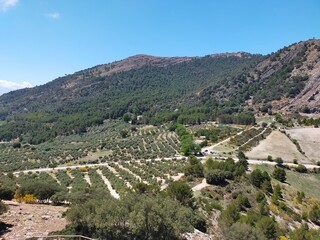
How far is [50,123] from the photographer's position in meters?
172

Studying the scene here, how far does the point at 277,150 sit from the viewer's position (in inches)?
3164

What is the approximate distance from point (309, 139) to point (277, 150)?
15.9 meters

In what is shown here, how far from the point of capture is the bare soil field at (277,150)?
250 feet

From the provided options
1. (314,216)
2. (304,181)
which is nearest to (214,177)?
(314,216)

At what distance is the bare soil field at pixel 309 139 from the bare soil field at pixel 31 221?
235 feet

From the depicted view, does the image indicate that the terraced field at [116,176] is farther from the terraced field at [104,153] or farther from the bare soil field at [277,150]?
the bare soil field at [277,150]

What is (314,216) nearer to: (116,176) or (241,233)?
(241,233)

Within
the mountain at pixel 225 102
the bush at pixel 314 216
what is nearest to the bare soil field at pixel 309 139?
the mountain at pixel 225 102

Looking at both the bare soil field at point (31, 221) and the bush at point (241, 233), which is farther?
the bush at point (241, 233)

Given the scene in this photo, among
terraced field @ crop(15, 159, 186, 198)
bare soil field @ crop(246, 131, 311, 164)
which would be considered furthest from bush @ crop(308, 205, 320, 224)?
bare soil field @ crop(246, 131, 311, 164)

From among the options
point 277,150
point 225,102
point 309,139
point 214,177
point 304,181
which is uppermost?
point 225,102

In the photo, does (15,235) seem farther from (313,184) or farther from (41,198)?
(313,184)

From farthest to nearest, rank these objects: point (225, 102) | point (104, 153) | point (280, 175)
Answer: point (225, 102) → point (104, 153) → point (280, 175)

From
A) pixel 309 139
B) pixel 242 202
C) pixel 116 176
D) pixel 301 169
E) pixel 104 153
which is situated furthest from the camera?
pixel 104 153
